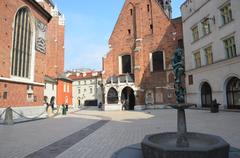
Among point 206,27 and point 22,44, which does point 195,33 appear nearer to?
point 206,27

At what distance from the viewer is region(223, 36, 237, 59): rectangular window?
1944 cm

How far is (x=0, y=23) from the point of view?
1859cm

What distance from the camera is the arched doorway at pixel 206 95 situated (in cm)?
2372

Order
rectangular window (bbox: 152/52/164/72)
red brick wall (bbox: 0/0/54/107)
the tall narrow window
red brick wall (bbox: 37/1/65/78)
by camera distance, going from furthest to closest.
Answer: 1. red brick wall (bbox: 37/1/65/78)
2. the tall narrow window
3. rectangular window (bbox: 152/52/164/72)
4. red brick wall (bbox: 0/0/54/107)

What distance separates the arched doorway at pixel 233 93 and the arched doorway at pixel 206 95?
3.14m

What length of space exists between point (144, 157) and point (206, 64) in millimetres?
20869

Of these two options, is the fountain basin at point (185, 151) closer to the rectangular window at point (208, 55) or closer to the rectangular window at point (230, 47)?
the rectangular window at point (230, 47)

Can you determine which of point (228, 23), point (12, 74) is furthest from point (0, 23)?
point (228, 23)

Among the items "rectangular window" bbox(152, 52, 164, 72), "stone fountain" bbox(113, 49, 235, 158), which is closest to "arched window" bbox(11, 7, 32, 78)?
"rectangular window" bbox(152, 52, 164, 72)

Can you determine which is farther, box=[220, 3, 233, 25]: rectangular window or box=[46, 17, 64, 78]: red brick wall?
box=[46, 17, 64, 78]: red brick wall

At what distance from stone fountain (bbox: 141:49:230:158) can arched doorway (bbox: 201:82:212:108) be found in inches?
745

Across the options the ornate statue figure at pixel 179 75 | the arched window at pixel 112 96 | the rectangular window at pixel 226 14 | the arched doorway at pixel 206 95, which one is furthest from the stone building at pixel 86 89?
the ornate statue figure at pixel 179 75

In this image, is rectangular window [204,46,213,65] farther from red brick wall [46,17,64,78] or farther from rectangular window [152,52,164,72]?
red brick wall [46,17,64,78]

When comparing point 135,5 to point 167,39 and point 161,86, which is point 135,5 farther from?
point 161,86
